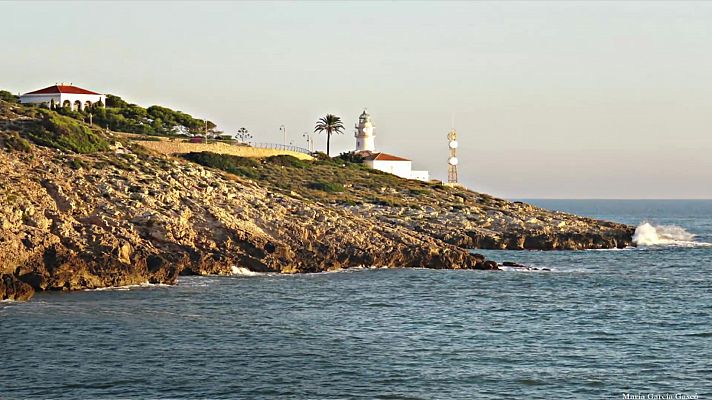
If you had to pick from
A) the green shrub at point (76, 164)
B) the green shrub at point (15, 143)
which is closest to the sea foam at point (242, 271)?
the green shrub at point (76, 164)

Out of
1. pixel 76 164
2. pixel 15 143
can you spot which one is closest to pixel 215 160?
pixel 76 164

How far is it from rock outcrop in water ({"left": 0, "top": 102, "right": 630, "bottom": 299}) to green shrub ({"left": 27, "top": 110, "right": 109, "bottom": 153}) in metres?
1.06

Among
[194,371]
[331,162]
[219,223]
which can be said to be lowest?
[194,371]

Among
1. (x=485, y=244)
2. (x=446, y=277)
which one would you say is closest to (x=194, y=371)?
(x=446, y=277)

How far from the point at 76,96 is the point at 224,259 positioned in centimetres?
6494

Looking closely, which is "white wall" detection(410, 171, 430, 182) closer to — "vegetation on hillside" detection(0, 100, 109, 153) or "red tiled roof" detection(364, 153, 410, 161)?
"red tiled roof" detection(364, 153, 410, 161)

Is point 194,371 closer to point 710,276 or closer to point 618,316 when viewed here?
point 618,316

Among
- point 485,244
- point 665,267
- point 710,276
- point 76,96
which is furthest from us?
point 76,96

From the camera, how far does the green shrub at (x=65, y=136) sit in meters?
77.8

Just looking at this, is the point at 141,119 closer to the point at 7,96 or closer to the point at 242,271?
the point at 7,96

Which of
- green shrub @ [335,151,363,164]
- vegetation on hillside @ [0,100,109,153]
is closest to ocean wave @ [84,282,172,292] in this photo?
vegetation on hillside @ [0,100,109,153]

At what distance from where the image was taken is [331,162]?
138250 mm

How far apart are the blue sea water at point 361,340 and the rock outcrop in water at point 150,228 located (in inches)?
105

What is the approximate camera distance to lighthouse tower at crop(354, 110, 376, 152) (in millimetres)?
159250
